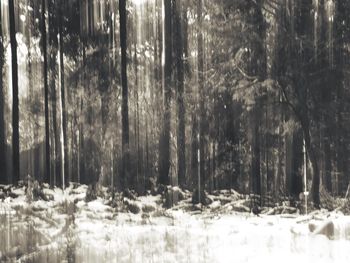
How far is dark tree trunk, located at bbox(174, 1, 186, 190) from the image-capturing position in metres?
2.06

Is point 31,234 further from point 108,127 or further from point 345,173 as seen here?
point 345,173

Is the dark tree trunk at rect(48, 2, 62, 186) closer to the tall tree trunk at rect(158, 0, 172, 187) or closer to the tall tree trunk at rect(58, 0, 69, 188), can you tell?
the tall tree trunk at rect(58, 0, 69, 188)

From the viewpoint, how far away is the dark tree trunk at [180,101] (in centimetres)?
206

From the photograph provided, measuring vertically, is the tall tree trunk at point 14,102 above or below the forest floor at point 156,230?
above

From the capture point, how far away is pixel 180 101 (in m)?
2.06

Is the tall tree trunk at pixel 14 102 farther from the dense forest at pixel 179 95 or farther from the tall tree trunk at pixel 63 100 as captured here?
the tall tree trunk at pixel 63 100

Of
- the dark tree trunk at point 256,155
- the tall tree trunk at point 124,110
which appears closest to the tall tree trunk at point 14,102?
the tall tree trunk at point 124,110

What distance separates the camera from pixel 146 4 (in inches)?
83.1

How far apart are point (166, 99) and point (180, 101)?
0.07 metres

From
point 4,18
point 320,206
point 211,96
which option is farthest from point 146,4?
point 320,206

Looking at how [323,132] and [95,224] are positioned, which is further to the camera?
[95,224]

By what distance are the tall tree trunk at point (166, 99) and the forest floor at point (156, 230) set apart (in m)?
0.14

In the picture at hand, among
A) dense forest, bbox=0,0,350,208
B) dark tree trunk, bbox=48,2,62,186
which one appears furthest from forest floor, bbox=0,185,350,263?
dark tree trunk, bbox=48,2,62,186

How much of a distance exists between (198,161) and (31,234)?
0.95 metres
